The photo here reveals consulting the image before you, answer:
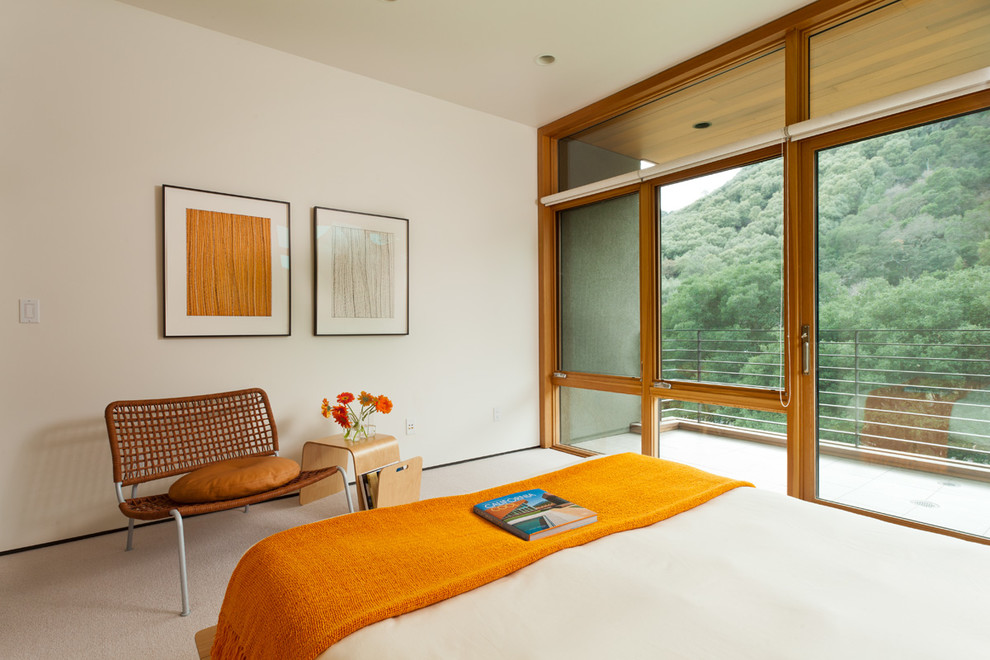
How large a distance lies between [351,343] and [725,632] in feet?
9.74

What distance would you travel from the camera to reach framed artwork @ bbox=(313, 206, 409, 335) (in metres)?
3.41

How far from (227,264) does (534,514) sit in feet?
7.99

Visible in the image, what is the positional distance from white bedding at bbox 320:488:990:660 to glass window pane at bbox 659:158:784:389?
1.85 m

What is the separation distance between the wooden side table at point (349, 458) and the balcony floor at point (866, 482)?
1.88 metres

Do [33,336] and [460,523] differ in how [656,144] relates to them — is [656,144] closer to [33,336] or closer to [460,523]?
[460,523]

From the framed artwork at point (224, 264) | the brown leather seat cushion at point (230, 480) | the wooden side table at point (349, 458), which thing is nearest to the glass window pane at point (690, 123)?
the framed artwork at point (224, 264)

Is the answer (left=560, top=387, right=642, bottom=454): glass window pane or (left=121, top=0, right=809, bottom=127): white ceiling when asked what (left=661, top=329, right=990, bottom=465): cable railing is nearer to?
(left=560, top=387, right=642, bottom=454): glass window pane

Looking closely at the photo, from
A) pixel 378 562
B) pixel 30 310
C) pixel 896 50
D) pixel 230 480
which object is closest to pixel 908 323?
pixel 896 50

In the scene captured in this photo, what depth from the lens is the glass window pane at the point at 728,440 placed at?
3066mm

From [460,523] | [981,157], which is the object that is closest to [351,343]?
[460,523]

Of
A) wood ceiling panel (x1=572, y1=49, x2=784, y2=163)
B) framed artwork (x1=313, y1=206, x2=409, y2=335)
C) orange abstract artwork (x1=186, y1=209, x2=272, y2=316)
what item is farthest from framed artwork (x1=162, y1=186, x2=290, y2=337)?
wood ceiling panel (x1=572, y1=49, x2=784, y2=163)

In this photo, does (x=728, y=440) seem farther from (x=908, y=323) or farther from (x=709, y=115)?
(x=709, y=115)

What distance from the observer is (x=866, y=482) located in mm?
2705

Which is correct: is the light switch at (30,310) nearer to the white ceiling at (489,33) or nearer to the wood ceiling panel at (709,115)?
the white ceiling at (489,33)
